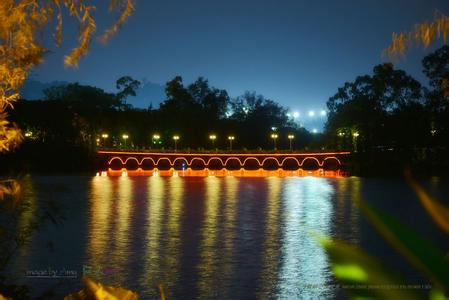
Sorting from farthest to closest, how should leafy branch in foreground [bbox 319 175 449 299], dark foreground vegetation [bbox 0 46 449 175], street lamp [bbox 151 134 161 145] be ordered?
street lamp [bbox 151 134 161 145] < dark foreground vegetation [bbox 0 46 449 175] < leafy branch in foreground [bbox 319 175 449 299]

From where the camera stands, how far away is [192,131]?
81250mm

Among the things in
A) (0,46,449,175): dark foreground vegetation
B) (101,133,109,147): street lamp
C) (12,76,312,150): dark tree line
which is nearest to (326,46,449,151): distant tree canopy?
(0,46,449,175): dark foreground vegetation

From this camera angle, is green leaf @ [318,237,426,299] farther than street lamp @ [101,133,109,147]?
No

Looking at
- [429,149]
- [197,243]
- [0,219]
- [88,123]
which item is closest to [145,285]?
[197,243]

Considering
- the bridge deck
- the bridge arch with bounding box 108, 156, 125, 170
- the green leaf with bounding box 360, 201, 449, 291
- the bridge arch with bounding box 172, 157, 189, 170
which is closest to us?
the green leaf with bounding box 360, 201, 449, 291

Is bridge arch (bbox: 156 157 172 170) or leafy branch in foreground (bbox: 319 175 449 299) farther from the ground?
bridge arch (bbox: 156 157 172 170)

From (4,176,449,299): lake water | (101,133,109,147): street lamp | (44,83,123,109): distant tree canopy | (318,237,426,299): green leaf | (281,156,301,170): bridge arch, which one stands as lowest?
(318,237,426,299): green leaf

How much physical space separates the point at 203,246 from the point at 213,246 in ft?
0.58

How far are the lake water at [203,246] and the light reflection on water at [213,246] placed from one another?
1 cm

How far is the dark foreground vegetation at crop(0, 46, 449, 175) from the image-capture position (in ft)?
173

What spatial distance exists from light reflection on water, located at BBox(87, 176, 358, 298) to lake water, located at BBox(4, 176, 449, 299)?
0.01m

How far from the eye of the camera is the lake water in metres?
8.30

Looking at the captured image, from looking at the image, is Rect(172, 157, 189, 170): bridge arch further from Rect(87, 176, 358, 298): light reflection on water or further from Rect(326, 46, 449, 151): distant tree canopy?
Rect(87, 176, 358, 298): light reflection on water

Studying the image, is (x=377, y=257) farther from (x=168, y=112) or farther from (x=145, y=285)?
(x=168, y=112)
